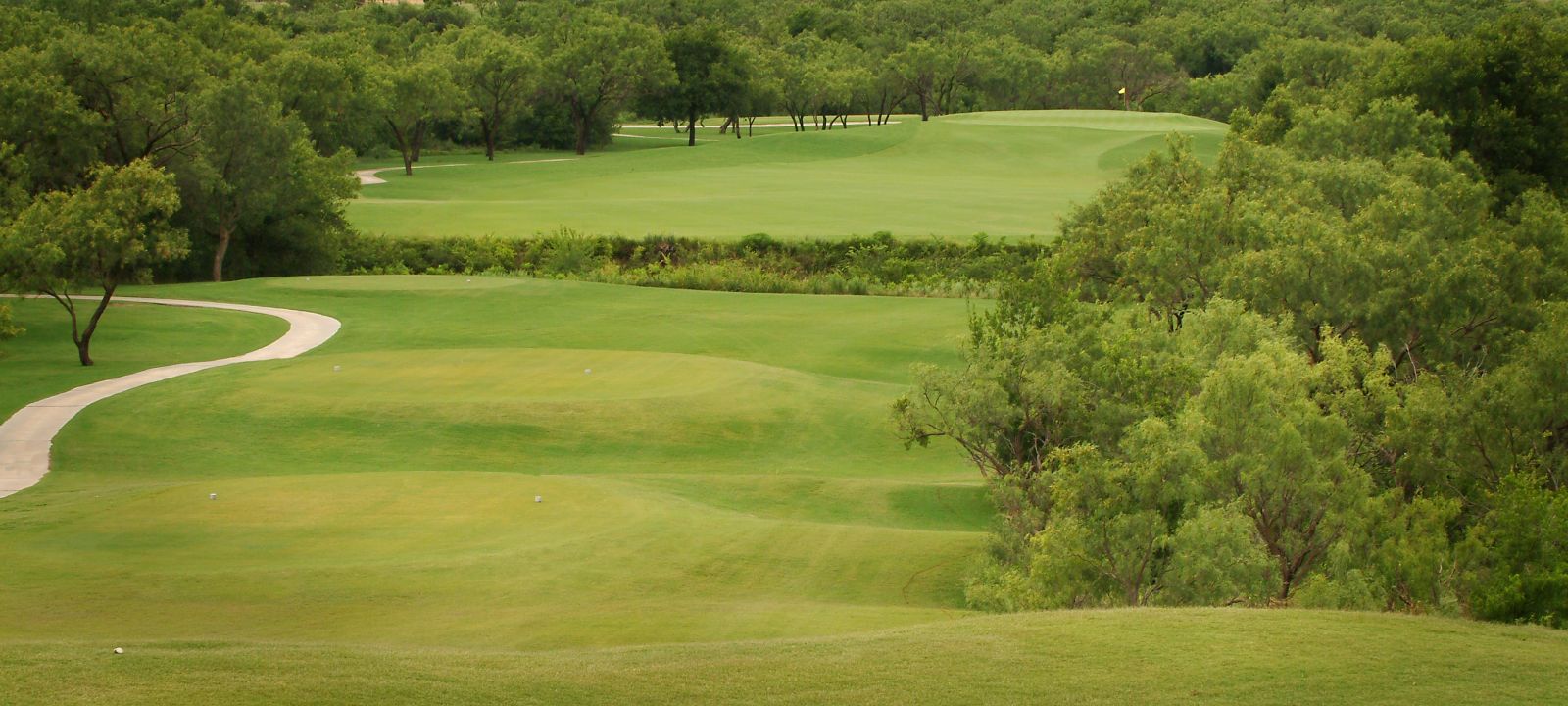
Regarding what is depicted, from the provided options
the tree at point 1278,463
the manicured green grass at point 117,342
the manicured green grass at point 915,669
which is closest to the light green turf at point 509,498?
the manicured green grass at point 915,669

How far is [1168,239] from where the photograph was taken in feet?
94.4

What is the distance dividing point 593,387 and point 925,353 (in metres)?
12.5

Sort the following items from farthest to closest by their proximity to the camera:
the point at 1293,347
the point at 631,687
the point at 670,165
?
1. the point at 670,165
2. the point at 1293,347
3. the point at 631,687

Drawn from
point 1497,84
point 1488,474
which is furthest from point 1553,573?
A: point 1497,84

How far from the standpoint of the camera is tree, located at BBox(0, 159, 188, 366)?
32.3 meters

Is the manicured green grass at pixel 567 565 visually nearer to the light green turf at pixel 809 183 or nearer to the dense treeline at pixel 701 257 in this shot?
the dense treeline at pixel 701 257

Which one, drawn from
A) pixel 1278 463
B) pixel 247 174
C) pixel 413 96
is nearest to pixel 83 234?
pixel 247 174

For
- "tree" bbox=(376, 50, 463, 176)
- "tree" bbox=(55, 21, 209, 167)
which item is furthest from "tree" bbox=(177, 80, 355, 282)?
"tree" bbox=(376, 50, 463, 176)

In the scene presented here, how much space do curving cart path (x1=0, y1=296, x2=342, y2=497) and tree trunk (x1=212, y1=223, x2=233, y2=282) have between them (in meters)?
8.07

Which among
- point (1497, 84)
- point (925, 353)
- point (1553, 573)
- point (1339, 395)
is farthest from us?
point (1497, 84)

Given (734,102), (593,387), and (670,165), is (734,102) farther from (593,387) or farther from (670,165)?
(593,387)

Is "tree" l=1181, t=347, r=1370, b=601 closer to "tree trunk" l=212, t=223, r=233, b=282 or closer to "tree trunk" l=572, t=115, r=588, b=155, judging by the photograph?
"tree trunk" l=212, t=223, r=233, b=282

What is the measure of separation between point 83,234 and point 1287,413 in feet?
93.0

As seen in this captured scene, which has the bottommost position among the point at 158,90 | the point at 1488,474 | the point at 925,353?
the point at 925,353
